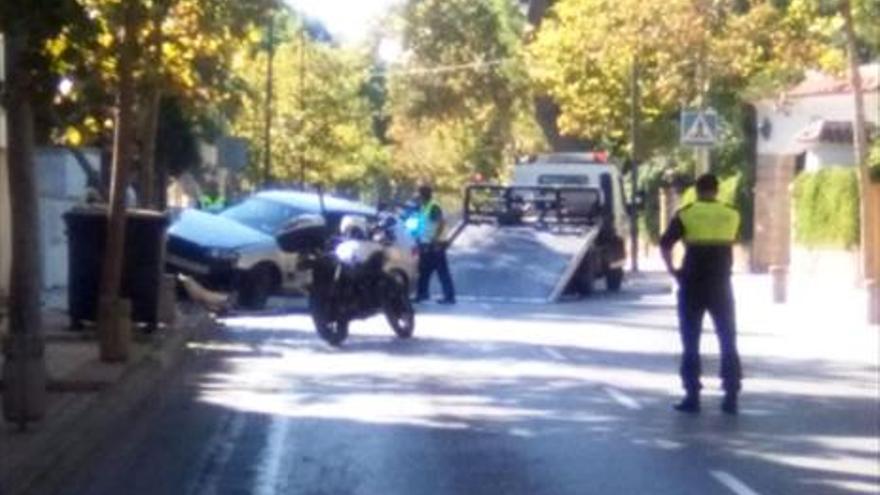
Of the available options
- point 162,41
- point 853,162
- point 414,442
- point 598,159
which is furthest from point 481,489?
point 853,162

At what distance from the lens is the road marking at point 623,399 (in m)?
20.7

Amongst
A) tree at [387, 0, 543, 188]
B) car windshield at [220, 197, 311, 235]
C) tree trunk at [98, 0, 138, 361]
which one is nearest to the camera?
tree trunk at [98, 0, 138, 361]

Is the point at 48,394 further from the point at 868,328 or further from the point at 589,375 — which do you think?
the point at 868,328

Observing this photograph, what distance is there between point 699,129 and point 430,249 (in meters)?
4.97

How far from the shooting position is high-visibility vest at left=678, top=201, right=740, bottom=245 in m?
20.0

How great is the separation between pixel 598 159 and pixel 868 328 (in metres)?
15.4

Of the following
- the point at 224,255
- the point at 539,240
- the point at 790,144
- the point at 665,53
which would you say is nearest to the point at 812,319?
the point at 539,240

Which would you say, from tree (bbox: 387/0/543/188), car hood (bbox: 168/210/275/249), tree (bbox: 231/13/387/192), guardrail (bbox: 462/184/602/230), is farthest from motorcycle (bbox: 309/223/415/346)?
tree (bbox: 387/0/543/188)

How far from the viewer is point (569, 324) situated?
110 feet

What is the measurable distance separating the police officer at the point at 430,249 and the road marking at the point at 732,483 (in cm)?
2190

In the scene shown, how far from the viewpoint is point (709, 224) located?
20000mm

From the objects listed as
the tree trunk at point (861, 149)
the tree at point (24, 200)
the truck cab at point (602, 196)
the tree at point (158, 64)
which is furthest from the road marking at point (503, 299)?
the tree at point (24, 200)

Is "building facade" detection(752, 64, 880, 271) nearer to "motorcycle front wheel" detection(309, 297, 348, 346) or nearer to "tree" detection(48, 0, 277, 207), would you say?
"tree" detection(48, 0, 277, 207)

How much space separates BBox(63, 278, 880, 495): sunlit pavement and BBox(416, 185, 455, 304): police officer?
248 inches
